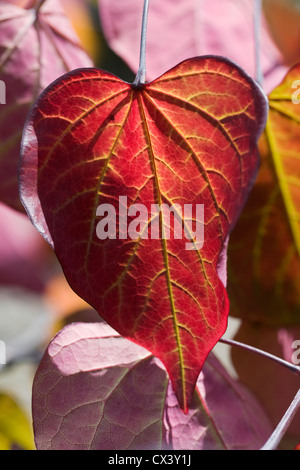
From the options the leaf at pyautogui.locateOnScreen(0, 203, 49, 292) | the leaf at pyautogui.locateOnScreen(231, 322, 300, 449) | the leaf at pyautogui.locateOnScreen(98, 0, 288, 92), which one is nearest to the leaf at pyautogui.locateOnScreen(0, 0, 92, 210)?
the leaf at pyautogui.locateOnScreen(98, 0, 288, 92)

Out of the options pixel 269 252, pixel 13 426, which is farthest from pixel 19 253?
pixel 269 252

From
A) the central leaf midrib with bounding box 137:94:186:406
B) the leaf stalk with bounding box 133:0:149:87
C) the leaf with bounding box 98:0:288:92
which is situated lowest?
the central leaf midrib with bounding box 137:94:186:406

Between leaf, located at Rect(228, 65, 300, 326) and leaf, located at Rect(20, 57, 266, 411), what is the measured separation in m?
0.06

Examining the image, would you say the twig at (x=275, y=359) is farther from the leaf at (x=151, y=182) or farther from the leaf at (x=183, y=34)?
the leaf at (x=183, y=34)

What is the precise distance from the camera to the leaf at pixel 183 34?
0.96 feet

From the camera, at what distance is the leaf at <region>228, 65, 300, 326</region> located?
268 mm

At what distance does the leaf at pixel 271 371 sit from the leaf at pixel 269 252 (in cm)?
1

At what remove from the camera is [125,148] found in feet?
0.67

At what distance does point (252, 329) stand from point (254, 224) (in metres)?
0.06

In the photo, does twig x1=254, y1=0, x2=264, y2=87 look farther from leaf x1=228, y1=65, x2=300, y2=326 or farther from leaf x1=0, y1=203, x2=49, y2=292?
leaf x1=0, y1=203, x2=49, y2=292

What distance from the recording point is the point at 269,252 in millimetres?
273
